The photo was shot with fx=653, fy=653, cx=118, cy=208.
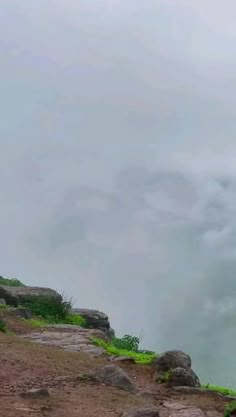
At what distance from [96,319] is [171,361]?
33.6ft

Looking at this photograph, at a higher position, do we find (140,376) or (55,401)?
(140,376)

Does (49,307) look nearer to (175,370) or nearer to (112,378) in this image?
(175,370)

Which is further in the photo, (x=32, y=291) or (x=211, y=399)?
(x=32, y=291)

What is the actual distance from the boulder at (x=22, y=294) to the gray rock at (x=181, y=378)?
10.8 m

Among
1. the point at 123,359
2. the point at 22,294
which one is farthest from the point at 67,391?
the point at 22,294

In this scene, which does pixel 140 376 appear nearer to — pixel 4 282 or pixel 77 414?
pixel 77 414

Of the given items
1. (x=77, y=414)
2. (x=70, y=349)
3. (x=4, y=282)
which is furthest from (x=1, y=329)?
(x=4, y=282)

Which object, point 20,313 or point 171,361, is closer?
point 171,361

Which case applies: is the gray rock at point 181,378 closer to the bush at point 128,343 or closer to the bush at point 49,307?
the bush at point 128,343

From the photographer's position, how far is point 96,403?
32.1 feet

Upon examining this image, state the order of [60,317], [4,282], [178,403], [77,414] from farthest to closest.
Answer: [4,282] < [60,317] < [178,403] < [77,414]

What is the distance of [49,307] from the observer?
23.0m

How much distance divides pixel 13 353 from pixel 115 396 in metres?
3.25

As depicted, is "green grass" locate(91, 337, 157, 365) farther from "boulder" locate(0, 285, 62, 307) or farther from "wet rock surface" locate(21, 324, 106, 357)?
"boulder" locate(0, 285, 62, 307)
